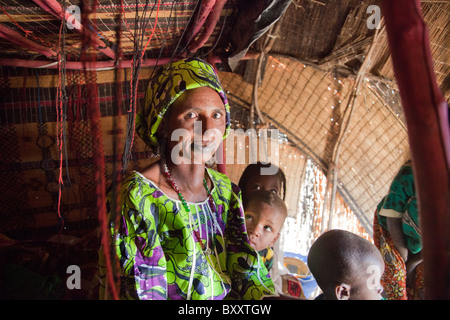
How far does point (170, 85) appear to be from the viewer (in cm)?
136

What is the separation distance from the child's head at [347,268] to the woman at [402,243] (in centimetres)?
62

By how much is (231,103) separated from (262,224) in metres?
1.98

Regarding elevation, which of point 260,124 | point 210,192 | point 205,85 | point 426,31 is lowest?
point 210,192

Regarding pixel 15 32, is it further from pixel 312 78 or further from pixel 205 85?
pixel 312 78

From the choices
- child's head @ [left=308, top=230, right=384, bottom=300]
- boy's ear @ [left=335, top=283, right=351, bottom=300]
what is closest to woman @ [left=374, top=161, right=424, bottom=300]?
child's head @ [left=308, top=230, right=384, bottom=300]

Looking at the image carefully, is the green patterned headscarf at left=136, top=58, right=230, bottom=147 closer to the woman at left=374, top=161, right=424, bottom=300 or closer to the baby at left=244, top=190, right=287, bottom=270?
the baby at left=244, top=190, right=287, bottom=270

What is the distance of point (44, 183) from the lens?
3340mm

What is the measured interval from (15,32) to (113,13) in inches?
24.9

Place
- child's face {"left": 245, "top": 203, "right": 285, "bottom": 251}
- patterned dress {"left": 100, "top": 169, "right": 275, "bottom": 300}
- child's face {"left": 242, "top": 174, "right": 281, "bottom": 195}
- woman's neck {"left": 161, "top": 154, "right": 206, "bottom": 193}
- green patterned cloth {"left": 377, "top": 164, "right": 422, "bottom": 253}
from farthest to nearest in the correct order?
child's face {"left": 242, "top": 174, "right": 281, "bottom": 195}, child's face {"left": 245, "top": 203, "right": 285, "bottom": 251}, green patterned cloth {"left": 377, "top": 164, "right": 422, "bottom": 253}, woman's neck {"left": 161, "top": 154, "right": 206, "bottom": 193}, patterned dress {"left": 100, "top": 169, "right": 275, "bottom": 300}

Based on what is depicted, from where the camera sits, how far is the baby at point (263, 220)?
2131mm

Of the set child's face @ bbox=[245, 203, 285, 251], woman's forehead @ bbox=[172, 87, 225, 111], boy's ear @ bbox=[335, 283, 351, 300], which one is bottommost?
boy's ear @ bbox=[335, 283, 351, 300]

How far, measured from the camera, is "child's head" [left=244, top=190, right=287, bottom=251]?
213cm
